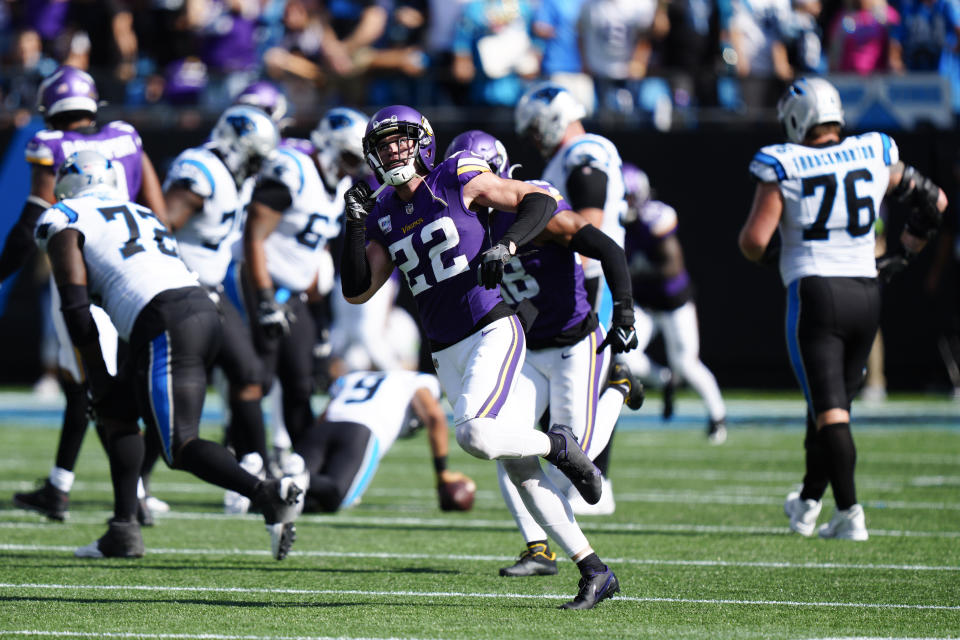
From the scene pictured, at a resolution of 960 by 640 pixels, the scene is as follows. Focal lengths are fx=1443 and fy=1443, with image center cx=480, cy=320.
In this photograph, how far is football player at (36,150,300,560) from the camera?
18.6 ft

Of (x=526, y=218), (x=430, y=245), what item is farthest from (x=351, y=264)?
(x=526, y=218)

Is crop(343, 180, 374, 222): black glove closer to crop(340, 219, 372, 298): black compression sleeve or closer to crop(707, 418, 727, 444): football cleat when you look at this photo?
crop(340, 219, 372, 298): black compression sleeve

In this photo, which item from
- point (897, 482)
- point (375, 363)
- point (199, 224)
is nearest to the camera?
point (199, 224)

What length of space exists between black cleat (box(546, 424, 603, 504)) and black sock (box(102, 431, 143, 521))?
80.1 inches

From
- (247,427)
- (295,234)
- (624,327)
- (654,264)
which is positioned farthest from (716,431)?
(624,327)

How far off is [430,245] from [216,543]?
2126mm

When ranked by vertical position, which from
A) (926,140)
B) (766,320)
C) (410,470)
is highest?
(926,140)

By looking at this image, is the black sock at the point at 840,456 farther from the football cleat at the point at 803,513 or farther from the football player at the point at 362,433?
the football player at the point at 362,433

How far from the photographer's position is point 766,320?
14.3m

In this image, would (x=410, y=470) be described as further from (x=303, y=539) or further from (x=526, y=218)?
(x=526, y=218)

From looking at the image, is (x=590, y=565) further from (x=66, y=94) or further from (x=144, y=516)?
(x=66, y=94)

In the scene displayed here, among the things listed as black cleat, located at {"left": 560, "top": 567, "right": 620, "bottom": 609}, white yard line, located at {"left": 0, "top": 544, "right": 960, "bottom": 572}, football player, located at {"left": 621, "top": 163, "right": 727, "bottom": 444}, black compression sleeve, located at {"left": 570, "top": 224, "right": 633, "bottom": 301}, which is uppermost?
black compression sleeve, located at {"left": 570, "top": 224, "right": 633, "bottom": 301}

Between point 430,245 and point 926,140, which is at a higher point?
point 430,245

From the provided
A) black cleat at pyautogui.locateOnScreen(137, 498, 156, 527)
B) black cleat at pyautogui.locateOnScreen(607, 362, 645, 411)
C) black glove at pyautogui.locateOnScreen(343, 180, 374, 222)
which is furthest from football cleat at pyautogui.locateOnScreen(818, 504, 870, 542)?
black cleat at pyautogui.locateOnScreen(137, 498, 156, 527)
